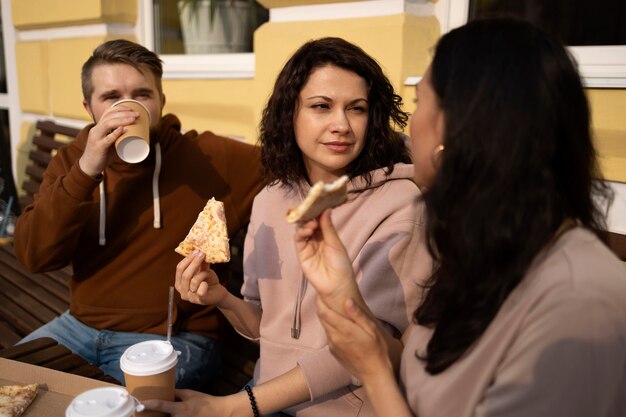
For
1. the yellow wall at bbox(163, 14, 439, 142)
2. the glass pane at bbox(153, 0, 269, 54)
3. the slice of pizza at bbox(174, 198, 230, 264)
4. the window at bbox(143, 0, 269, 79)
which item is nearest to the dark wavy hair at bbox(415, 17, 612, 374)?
the slice of pizza at bbox(174, 198, 230, 264)

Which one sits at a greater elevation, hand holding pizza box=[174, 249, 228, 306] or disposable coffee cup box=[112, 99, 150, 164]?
disposable coffee cup box=[112, 99, 150, 164]

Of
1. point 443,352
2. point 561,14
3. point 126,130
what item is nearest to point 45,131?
point 126,130

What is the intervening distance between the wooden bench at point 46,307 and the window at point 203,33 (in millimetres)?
1395

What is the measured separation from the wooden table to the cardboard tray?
0.46m

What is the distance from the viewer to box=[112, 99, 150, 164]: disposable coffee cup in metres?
1.78

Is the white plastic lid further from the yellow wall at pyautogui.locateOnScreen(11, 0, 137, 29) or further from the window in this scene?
the yellow wall at pyautogui.locateOnScreen(11, 0, 137, 29)

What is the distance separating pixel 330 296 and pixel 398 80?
1.55 meters

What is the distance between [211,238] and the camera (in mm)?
1618

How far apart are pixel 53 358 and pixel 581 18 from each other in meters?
2.49

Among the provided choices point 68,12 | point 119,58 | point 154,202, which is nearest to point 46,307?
point 154,202

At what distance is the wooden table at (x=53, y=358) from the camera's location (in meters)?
1.88

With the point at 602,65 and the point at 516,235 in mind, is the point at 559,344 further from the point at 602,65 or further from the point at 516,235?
the point at 602,65

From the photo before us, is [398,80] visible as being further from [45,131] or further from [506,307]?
[45,131]

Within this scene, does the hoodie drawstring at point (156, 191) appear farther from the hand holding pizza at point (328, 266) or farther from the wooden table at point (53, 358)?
the hand holding pizza at point (328, 266)
